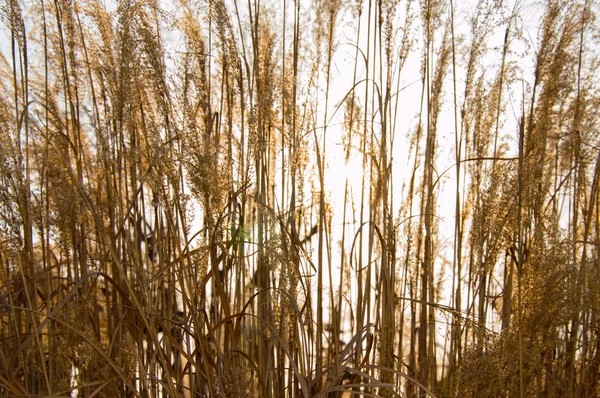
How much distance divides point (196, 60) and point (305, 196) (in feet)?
1.57

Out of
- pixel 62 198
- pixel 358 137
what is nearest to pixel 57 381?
pixel 62 198

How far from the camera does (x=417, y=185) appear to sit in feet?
6.17

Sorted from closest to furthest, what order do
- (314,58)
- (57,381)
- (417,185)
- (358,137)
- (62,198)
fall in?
1. (62,198)
2. (57,381)
3. (314,58)
4. (358,137)
5. (417,185)

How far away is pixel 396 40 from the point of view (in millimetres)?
1648

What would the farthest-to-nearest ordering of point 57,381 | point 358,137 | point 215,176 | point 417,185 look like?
point 417,185, point 358,137, point 57,381, point 215,176

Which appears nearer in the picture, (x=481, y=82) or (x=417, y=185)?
(x=481, y=82)

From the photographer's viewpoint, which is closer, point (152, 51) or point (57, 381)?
point (152, 51)

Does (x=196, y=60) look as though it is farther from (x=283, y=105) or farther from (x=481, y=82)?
(x=481, y=82)

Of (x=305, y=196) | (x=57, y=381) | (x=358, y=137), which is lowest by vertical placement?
(x=57, y=381)

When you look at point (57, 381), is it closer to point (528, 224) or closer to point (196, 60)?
point (196, 60)

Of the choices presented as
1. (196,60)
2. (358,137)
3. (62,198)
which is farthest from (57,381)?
(358,137)

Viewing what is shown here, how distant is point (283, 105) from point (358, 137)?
318 mm

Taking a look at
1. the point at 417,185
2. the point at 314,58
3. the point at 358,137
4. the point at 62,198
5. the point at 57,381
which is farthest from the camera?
the point at 417,185

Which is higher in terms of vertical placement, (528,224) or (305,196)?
(305,196)
